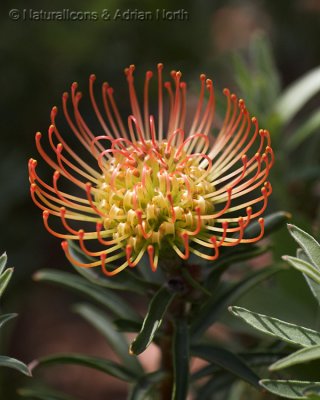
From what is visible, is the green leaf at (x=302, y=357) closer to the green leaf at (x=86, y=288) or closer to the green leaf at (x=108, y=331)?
the green leaf at (x=86, y=288)

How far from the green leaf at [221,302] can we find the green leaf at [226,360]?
0.04 m

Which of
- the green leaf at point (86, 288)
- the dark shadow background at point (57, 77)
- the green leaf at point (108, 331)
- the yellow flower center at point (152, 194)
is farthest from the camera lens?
the dark shadow background at point (57, 77)

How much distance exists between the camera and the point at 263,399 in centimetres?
147

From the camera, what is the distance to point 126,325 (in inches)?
51.3

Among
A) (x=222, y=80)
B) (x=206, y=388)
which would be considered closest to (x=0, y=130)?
(x=222, y=80)

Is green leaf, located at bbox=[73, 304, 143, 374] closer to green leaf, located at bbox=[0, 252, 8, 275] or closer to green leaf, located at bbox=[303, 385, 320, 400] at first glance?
green leaf, located at bbox=[0, 252, 8, 275]

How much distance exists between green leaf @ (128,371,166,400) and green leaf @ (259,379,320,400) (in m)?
0.37

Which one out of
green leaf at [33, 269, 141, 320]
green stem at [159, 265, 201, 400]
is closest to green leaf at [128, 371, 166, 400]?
green stem at [159, 265, 201, 400]

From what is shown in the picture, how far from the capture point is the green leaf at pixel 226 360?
1237 mm

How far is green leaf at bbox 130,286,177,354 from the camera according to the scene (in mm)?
1105

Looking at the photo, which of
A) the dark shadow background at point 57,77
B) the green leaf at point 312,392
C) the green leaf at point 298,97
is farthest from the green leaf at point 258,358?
the dark shadow background at point 57,77

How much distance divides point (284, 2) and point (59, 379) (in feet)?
6.89

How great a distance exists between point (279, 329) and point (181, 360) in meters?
0.25

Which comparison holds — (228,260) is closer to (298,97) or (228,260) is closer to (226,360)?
(226,360)
